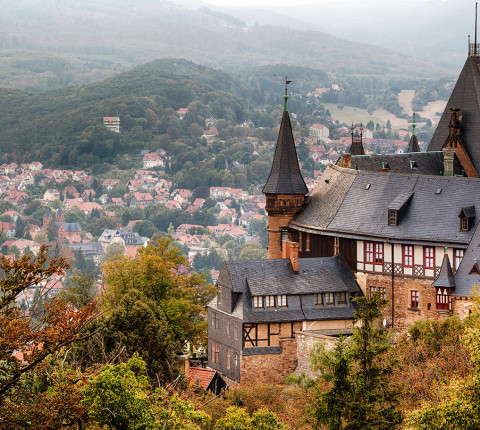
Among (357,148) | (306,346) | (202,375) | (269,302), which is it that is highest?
(357,148)

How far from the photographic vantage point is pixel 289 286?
5397 centimetres

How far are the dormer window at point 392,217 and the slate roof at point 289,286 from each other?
3.45 metres

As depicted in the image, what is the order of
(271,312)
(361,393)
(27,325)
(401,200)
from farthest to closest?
(401,200), (271,312), (361,393), (27,325)

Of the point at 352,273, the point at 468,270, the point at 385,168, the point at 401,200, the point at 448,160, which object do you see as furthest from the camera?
the point at 448,160

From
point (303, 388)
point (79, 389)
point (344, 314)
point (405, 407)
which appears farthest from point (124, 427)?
point (344, 314)

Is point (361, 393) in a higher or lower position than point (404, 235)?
higher

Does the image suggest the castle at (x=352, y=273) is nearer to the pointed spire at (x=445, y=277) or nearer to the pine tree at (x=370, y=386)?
the pointed spire at (x=445, y=277)

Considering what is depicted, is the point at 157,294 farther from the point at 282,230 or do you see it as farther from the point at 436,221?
the point at 436,221

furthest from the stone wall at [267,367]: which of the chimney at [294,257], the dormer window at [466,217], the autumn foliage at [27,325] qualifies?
the autumn foliage at [27,325]

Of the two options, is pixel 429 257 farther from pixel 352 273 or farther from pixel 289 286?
pixel 289 286

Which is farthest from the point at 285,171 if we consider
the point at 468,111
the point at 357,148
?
the point at 357,148

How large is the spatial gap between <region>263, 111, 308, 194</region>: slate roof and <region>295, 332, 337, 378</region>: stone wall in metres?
14.9

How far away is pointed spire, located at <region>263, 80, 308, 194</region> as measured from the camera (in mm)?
65125

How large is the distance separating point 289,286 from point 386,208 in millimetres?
7166
